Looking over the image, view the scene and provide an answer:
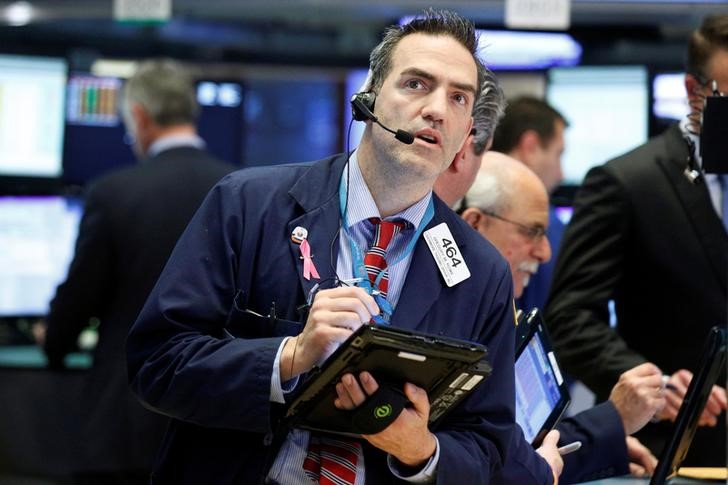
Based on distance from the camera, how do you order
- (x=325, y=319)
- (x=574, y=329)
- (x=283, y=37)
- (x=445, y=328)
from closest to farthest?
(x=325, y=319) → (x=445, y=328) → (x=574, y=329) → (x=283, y=37)

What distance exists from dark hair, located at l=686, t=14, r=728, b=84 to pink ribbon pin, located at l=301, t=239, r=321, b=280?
5.50ft

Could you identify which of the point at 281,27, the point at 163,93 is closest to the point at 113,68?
the point at 281,27

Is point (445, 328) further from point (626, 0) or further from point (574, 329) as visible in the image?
point (626, 0)

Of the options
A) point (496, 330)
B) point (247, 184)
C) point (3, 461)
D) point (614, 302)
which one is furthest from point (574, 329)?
point (3, 461)

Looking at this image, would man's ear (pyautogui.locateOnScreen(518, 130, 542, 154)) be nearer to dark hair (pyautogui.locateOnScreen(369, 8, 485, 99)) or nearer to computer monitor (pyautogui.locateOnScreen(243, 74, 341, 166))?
computer monitor (pyautogui.locateOnScreen(243, 74, 341, 166))

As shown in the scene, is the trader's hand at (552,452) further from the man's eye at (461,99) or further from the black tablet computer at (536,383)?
the man's eye at (461,99)

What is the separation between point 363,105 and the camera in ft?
7.59

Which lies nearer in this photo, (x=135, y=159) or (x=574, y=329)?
(x=574, y=329)

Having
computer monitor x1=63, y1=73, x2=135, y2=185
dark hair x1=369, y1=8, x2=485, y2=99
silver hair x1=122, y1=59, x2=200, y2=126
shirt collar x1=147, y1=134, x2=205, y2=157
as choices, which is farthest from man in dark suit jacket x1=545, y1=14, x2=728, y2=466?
computer monitor x1=63, y1=73, x2=135, y2=185

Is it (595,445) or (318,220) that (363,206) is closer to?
(318,220)

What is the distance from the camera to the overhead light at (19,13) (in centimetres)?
639

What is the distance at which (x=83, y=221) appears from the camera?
4246 mm

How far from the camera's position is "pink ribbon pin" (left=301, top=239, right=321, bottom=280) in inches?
85.6

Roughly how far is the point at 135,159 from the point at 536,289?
100 inches
